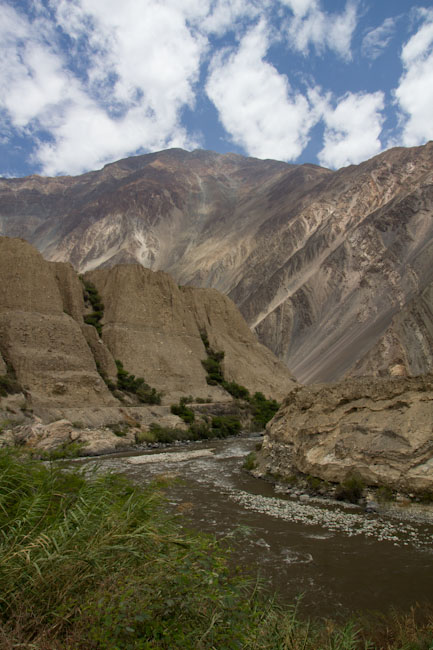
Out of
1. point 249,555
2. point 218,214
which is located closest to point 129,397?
point 249,555

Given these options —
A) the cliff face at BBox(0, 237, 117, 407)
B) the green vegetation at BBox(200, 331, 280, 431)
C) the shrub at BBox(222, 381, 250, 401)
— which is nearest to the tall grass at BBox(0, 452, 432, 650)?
the cliff face at BBox(0, 237, 117, 407)

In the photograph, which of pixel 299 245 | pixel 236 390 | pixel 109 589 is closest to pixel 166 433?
pixel 236 390

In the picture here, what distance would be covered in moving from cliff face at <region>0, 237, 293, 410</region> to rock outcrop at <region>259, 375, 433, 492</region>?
21.7 m

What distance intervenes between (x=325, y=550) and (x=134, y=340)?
135 ft

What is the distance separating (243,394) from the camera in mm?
51438

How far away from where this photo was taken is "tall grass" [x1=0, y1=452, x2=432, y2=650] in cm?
353

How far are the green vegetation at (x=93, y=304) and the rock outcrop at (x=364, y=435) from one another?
1373 inches

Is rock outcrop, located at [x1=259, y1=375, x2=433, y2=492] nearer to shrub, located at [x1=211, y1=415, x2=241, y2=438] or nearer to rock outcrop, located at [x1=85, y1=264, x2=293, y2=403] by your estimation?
shrub, located at [x1=211, y1=415, x2=241, y2=438]

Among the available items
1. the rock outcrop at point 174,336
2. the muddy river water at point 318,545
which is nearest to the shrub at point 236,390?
the rock outcrop at point 174,336

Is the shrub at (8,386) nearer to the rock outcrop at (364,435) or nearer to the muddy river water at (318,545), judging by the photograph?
the muddy river water at (318,545)

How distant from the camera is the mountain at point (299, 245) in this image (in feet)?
230

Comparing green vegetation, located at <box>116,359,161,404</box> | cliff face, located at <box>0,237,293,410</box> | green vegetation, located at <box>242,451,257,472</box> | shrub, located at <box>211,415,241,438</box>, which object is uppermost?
cliff face, located at <box>0,237,293,410</box>

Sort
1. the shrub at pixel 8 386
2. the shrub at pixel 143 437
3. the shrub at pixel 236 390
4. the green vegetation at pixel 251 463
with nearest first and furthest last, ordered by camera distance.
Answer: the green vegetation at pixel 251 463 < the shrub at pixel 8 386 < the shrub at pixel 143 437 < the shrub at pixel 236 390

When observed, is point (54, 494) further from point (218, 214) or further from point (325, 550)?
point (218, 214)
